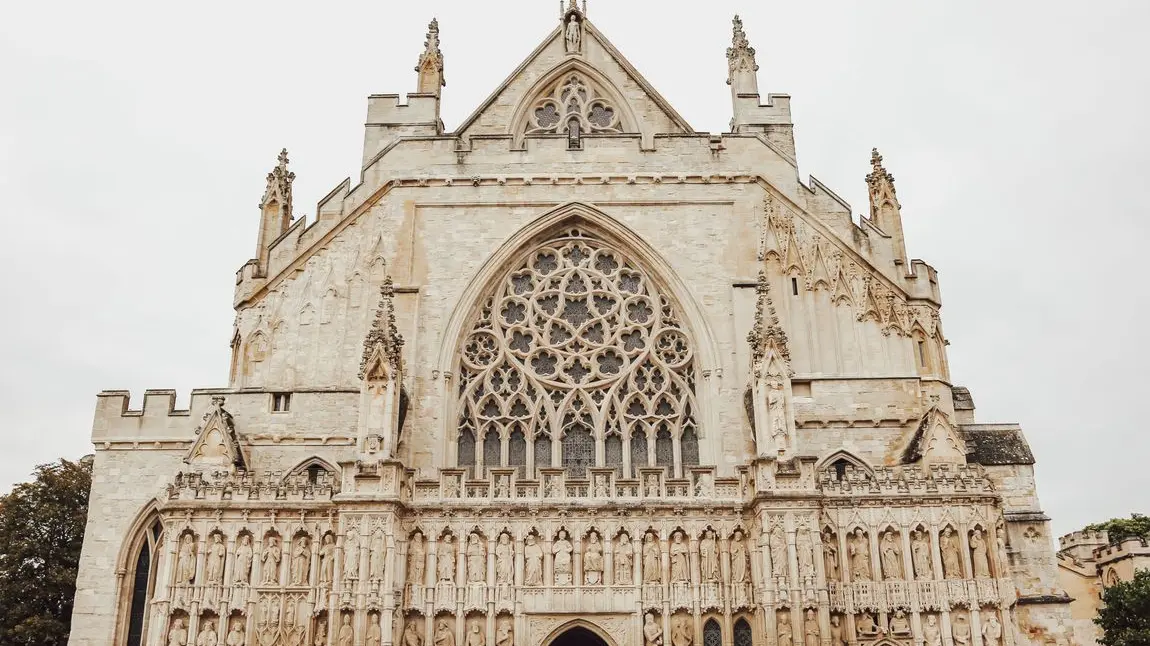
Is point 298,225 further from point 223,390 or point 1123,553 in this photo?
point 1123,553

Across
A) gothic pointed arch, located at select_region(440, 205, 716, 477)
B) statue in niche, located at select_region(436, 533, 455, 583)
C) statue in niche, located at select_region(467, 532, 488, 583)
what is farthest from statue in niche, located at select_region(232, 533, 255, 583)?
gothic pointed arch, located at select_region(440, 205, 716, 477)

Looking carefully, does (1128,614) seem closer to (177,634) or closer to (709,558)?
(709,558)

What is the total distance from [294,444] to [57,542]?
951 centimetres

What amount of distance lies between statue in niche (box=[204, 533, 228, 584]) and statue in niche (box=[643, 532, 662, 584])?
654 cm

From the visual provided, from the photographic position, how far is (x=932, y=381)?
1823 centimetres

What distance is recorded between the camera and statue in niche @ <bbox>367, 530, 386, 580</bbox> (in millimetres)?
14562

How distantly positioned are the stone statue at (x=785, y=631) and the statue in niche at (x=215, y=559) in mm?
8525

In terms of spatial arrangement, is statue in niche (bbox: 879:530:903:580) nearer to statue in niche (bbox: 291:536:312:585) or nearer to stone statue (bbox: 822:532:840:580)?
stone statue (bbox: 822:532:840:580)

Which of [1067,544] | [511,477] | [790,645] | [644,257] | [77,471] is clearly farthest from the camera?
[1067,544]

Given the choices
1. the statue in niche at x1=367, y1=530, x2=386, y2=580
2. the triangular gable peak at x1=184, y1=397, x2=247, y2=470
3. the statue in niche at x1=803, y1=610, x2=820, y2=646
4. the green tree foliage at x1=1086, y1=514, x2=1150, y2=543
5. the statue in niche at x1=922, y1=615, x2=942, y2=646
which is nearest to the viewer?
the statue in niche at x1=803, y1=610, x2=820, y2=646

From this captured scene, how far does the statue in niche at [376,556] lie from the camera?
14.6 m

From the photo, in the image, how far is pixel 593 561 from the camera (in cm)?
1514

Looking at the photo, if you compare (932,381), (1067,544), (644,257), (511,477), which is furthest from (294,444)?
(1067,544)

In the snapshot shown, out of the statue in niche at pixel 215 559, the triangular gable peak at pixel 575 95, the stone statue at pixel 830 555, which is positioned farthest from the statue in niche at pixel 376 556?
the triangular gable peak at pixel 575 95
